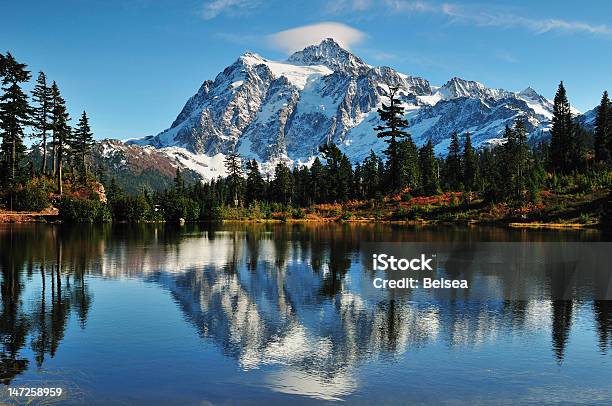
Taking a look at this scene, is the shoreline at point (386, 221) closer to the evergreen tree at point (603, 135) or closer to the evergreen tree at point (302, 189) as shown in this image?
the evergreen tree at point (603, 135)

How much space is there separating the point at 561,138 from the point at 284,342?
112 m

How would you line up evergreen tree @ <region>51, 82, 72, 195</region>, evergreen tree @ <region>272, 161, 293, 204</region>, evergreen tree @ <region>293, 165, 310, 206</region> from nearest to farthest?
evergreen tree @ <region>51, 82, 72, 195</region> < evergreen tree @ <region>272, 161, 293, 204</region> < evergreen tree @ <region>293, 165, 310, 206</region>

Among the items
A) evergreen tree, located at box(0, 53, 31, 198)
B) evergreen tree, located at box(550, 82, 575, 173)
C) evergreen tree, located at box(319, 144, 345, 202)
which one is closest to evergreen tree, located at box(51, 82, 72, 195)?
evergreen tree, located at box(0, 53, 31, 198)

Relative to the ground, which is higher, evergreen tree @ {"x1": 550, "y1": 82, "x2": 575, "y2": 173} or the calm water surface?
evergreen tree @ {"x1": 550, "y1": 82, "x2": 575, "y2": 173}

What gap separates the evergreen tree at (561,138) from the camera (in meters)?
115

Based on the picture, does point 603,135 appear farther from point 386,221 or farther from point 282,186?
point 282,186

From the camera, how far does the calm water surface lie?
1542 centimetres

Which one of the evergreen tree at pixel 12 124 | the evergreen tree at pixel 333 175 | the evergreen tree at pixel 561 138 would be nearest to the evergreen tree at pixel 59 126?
the evergreen tree at pixel 12 124

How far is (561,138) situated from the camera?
383 ft

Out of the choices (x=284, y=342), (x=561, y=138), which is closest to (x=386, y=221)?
(x=561, y=138)

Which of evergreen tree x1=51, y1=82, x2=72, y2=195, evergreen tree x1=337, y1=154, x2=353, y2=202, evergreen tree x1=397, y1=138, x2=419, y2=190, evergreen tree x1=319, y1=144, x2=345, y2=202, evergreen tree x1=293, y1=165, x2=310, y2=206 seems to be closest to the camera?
evergreen tree x1=51, y1=82, x2=72, y2=195

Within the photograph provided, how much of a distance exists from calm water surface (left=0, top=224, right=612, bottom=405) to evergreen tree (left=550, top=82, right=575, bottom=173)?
94.8 meters

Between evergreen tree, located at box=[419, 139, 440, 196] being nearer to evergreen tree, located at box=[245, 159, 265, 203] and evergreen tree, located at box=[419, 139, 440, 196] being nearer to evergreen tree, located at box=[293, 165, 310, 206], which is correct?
evergreen tree, located at box=[293, 165, 310, 206]

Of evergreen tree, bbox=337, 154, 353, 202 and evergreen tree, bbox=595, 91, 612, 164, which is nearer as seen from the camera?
evergreen tree, bbox=595, 91, 612, 164
